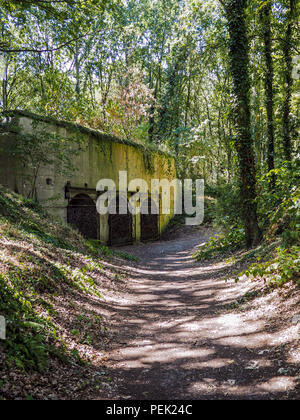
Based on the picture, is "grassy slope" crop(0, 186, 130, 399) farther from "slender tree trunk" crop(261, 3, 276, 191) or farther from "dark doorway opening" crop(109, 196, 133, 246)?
"dark doorway opening" crop(109, 196, 133, 246)

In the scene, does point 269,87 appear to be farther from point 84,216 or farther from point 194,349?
point 194,349

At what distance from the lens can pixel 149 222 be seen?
20391 mm

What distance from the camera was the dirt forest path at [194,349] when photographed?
3.30 meters

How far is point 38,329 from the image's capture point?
155 inches

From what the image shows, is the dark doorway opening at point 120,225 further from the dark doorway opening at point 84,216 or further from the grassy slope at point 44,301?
the grassy slope at point 44,301

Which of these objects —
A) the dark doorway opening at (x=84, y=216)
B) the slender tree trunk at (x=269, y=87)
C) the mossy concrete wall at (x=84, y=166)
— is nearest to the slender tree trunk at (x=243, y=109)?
the slender tree trunk at (x=269, y=87)

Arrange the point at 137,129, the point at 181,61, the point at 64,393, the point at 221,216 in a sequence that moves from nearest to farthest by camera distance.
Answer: the point at 64,393
the point at 181,61
the point at 221,216
the point at 137,129

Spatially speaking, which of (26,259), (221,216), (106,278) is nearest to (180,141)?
(221,216)

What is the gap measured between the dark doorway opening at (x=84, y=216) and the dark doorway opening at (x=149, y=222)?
4.46 m

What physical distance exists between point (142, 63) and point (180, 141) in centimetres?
996

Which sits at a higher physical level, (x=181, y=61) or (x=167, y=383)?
(x=181, y=61)
